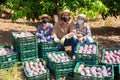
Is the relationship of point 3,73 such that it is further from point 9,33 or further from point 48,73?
point 9,33

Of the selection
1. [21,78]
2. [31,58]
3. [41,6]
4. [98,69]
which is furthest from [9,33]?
[98,69]

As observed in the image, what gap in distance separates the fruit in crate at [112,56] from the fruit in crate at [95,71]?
1.16ft

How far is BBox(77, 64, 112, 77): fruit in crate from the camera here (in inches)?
252

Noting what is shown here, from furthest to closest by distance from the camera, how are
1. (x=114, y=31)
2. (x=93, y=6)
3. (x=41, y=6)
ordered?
1. (x=114, y=31)
2. (x=41, y=6)
3. (x=93, y=6)

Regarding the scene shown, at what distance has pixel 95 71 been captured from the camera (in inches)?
257

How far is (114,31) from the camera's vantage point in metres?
12.1

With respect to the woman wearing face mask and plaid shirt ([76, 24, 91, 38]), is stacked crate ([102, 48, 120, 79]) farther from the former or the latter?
plaid shirt ([76, 24, 91, 38])

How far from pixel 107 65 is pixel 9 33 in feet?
18.1

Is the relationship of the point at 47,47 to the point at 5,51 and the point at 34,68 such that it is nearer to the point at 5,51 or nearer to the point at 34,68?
the point at 34,68

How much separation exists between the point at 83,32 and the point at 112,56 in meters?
1.31

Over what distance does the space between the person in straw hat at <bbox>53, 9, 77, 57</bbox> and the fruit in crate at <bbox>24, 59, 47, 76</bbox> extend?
99 centimetres

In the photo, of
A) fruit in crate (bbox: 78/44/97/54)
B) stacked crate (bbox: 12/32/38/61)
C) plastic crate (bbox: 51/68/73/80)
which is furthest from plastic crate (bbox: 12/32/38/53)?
fruit in crate (bbox: 78/44/97/54)

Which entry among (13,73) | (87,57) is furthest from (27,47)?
(87,57)

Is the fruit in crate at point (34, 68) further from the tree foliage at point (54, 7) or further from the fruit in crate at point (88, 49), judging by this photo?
the tree foliage at point (54, 7)
